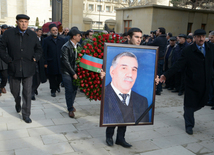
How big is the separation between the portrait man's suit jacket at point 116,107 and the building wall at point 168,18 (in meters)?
13.4

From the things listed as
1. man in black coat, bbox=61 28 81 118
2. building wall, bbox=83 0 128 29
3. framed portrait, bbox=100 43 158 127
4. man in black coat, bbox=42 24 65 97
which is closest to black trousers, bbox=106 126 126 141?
framed portrait, bbox=100 43 158 127

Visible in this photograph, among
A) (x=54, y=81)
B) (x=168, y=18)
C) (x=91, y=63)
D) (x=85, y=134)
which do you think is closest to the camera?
(x=91, y=63)

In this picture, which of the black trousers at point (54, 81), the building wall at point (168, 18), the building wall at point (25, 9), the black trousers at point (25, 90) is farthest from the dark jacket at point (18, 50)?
the building wall at point (25, 9)

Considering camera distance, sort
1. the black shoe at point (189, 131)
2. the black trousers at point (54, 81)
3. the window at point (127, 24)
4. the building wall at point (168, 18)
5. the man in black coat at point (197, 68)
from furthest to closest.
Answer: the window at point (127, 24) → the building wall at point (168, 18) → the black trousers at point (54, 81) → the black shoe at point (189, 131) → the man in black coat at point (197, 68)

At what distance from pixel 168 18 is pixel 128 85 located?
14.5 m

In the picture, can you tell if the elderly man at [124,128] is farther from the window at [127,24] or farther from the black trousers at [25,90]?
the window at [127,24]

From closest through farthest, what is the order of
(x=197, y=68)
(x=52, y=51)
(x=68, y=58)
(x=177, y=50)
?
(x=197, y=68)
(x=68, y=58)
(x=52, y=51)
(x=177, y=50)

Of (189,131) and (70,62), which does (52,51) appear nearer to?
(70,62)

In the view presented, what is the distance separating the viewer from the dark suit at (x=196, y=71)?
471 centimetres

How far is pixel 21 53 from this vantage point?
4840mm

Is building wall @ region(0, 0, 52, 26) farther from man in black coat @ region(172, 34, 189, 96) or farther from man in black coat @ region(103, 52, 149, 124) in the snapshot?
man in black coat @ region(103, 52, 149, 124)

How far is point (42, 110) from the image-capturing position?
19.6 feet

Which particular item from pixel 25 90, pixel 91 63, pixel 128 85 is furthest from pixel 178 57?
pixel 25 90

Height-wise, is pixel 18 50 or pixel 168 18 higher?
pixel 168 18
